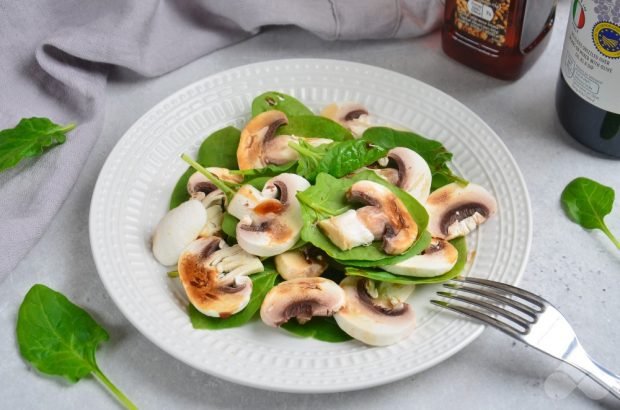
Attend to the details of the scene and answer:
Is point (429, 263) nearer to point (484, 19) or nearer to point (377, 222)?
point (377, 222)

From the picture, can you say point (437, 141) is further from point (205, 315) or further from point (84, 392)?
point (84, 392)

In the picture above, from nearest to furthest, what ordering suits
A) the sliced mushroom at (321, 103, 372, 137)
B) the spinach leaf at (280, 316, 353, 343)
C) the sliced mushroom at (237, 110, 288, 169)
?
the spinach leaf at (280, 316, 353, 343)
the sliced mushroom at (237, 110, 288, 169)
the sliced mushroom at (321, 103, 372, 137)

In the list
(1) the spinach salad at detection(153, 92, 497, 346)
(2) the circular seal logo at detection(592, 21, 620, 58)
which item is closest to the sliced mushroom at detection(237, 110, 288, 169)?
(1) the spinach salad at detection(153, 92, 497, 346)

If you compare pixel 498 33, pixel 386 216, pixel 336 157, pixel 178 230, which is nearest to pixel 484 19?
pixel 498 33

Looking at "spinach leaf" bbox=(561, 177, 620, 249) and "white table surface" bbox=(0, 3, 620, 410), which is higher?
"spinach leaf" bbox=(561, 177, 620, 249)

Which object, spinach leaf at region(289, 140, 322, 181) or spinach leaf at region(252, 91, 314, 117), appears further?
spinach leaf at region(252, 91, 314, 117)

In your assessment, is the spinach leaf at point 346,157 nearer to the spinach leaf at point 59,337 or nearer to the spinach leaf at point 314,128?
the spinach leaf at point 314,128

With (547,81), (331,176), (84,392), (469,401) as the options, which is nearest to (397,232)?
(331,176)

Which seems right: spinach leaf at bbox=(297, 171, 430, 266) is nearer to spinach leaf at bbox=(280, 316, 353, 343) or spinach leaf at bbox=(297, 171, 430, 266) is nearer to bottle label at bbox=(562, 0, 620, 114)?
spinach leaf at bbox=(280, 316, 353, 343)
